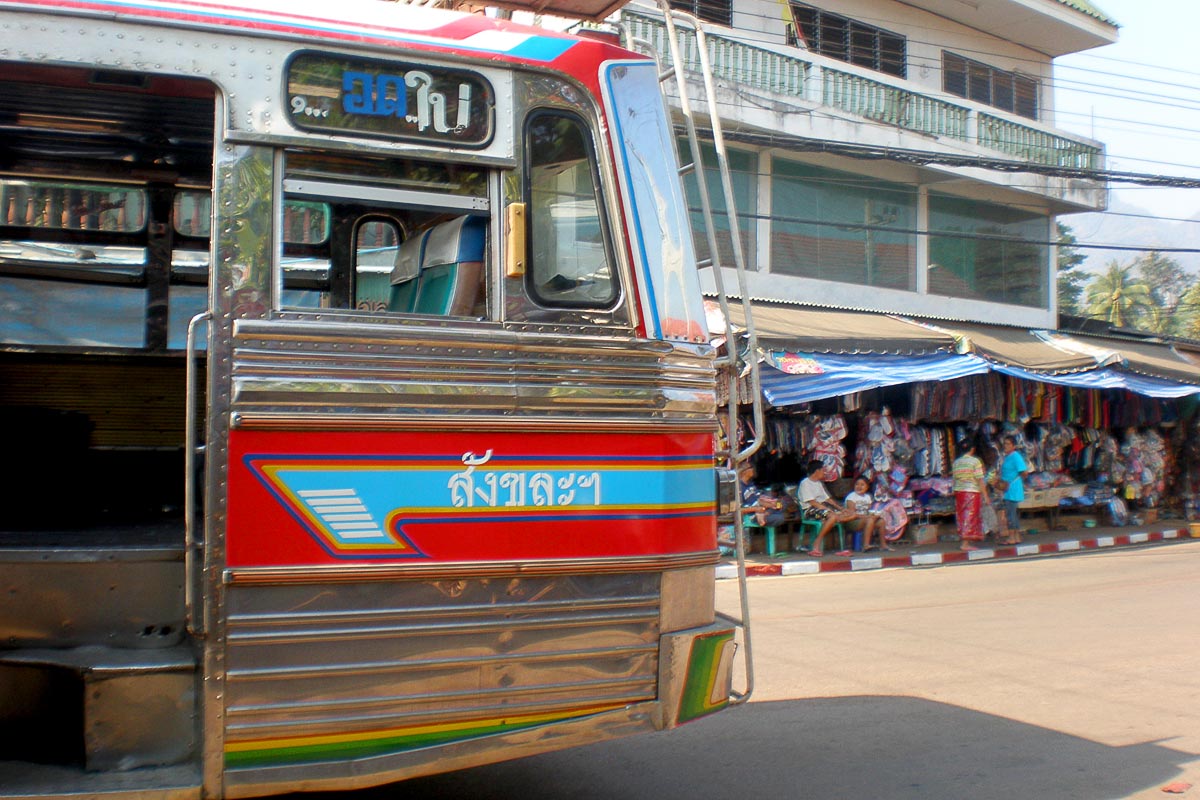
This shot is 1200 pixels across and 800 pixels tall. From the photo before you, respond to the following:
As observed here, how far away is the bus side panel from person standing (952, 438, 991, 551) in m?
12.4

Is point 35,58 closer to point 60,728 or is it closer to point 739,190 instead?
point 60,728

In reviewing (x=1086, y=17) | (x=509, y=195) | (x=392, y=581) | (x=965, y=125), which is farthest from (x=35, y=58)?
(x=1086, y=17)

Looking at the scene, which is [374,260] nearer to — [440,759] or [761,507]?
[440,759]

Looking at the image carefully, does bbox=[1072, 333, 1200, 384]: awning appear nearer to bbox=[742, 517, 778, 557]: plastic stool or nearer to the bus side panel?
bbox=[742, 517, 778, 557]: plastic stool

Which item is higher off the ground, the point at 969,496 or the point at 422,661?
the point at 422,661

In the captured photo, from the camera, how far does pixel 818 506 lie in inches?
551

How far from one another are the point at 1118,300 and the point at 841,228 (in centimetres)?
3822

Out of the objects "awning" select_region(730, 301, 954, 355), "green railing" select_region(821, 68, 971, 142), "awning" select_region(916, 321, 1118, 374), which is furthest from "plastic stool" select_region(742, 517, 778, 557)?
"green railing" select_region(821, 68, 971, 142)

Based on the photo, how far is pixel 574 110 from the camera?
3.55m

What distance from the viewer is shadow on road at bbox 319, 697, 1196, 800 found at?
4715 mm

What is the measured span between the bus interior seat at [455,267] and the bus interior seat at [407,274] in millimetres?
89

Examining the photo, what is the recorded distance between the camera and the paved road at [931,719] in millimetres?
4805

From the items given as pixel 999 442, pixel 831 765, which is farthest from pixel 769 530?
pixel 831 765

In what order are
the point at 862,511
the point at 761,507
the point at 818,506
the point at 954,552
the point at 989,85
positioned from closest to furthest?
the point at 761,507
the point at 818,506
the point at 862,511
the point at 954,552
the point at 989,85
